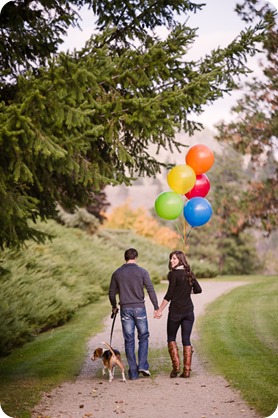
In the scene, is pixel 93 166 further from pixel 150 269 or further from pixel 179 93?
pixel 150 269

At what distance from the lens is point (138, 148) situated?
894 cm

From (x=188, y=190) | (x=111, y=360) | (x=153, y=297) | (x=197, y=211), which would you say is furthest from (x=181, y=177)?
(x=111, y=360)

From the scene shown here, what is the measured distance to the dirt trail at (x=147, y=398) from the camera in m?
7.38

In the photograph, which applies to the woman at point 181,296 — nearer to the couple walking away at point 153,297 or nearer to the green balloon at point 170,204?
the couple walking away at point 153,297

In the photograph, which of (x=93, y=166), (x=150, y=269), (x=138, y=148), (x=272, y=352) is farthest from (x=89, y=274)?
(x=93, y=166)

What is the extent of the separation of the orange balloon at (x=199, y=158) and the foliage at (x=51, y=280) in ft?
9.60

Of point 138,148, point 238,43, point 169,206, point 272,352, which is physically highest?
point 238,43

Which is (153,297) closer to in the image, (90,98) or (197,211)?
(197,211)

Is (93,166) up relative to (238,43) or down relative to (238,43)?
down

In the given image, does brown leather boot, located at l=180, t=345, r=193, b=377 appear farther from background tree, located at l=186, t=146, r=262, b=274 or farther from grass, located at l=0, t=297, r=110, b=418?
background tree, located at l=186, t=146, r=262, b=274

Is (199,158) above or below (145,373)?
above

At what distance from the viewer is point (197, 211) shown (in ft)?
31.2

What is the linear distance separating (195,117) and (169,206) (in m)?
1.38

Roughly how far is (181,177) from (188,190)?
0.31m
